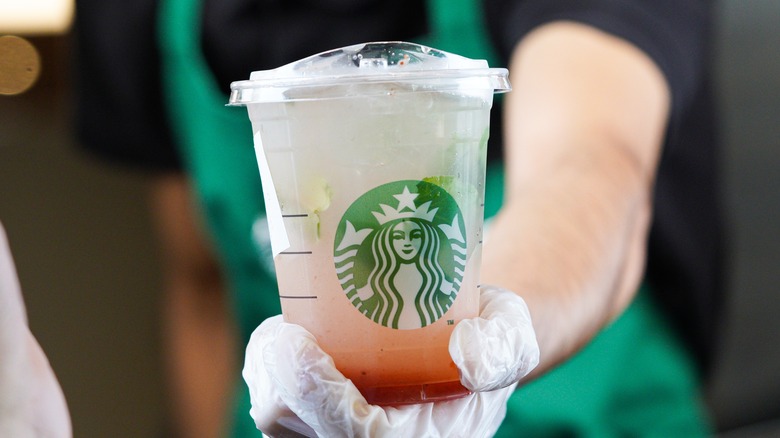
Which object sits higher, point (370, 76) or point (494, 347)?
point (370, 76)

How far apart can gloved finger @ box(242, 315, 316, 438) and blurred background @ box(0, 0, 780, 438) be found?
1509 mm

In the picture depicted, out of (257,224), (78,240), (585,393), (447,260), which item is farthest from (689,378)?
(78,240)

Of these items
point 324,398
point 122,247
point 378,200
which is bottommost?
Answer: point 122,247

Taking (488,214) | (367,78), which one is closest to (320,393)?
(367,78)

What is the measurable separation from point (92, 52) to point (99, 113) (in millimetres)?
126

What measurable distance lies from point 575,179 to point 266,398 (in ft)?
1.73

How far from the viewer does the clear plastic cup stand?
0.56 metres

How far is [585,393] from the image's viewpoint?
1.24 metres

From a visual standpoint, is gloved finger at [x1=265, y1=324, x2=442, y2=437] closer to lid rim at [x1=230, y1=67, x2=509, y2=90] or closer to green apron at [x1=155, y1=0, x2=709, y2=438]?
lid rim at [x1=230, y1=67, x2=509, y2=90]

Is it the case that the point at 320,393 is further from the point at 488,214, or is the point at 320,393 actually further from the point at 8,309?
the point at 488,214

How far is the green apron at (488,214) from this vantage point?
1.23 meters

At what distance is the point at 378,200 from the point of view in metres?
0.56

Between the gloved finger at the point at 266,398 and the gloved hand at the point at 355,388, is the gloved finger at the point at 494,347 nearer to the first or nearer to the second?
the gloved hand at the point at 355,388

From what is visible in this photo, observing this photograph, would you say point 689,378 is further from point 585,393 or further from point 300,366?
point 300,366
